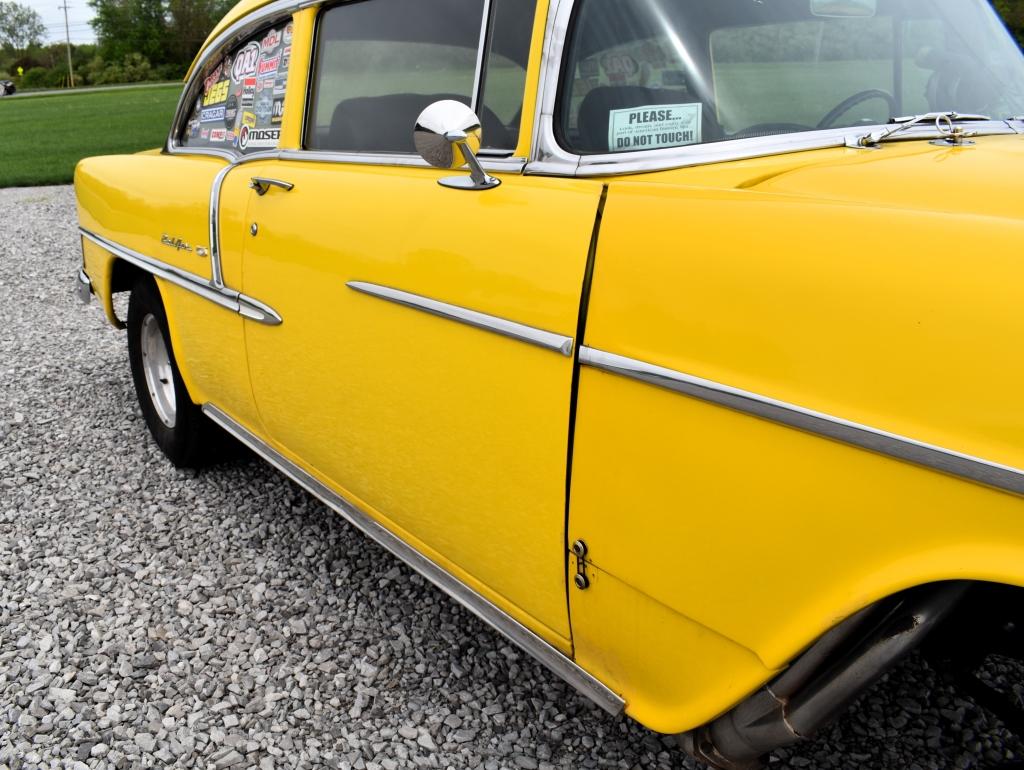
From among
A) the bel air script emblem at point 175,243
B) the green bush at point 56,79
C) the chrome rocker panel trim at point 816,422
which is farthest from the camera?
the green bush at point 56,79

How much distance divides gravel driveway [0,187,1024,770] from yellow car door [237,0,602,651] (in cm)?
46

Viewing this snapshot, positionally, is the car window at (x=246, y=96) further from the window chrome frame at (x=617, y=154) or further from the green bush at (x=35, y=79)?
the green bush at (x=35, y=79)

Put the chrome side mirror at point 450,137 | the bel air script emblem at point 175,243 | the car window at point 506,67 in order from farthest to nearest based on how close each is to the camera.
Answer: the bel air script emblem at point 175,243, the car window at point 506,67, the chrome side mirror at point 450,137

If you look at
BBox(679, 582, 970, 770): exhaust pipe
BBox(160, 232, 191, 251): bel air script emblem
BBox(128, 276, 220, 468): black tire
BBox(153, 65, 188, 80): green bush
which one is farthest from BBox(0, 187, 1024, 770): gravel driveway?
BBox(153, 65, 188, 80): green bush

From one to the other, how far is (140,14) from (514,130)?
84640 millimetres

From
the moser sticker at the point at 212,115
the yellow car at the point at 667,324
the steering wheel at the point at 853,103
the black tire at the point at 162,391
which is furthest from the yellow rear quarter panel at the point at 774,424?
the black tire at the point at 162,391

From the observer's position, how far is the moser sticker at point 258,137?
279cm

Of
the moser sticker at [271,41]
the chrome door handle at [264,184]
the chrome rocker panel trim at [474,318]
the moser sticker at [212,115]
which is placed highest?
the moser sticker at [271,41]

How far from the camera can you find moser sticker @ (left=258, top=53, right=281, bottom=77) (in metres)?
2.83

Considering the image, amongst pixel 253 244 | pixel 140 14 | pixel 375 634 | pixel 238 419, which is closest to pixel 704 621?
pixel 375 634

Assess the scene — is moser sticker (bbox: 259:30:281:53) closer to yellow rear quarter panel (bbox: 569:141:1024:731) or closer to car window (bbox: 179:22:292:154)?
car window (bbox: 179:22:292:154)

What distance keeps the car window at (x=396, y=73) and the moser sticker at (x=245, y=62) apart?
46cm

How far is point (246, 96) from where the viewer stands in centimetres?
306

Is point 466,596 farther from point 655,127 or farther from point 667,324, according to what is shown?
point 655,127
